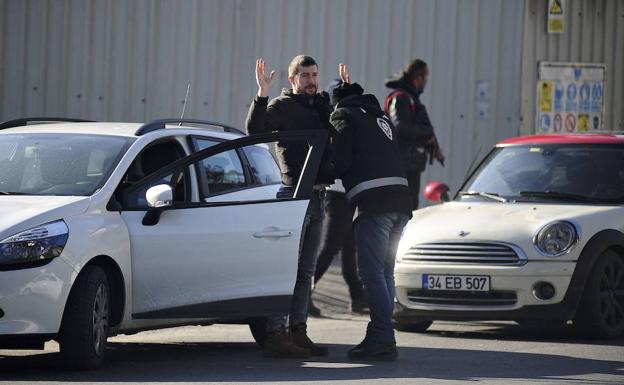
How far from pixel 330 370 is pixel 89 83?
26.8 feet

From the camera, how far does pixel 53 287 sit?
7656 millimetres

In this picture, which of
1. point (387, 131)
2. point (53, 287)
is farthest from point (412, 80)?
point (53, 287)

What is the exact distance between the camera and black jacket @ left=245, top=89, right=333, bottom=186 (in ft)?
29.4

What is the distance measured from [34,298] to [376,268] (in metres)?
2.27

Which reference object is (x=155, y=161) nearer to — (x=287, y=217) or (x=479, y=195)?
(x=287, y=217)

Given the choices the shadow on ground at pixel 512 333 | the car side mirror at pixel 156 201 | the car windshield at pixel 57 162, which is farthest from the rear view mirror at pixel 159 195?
the shadow on ground at pixel 512 333

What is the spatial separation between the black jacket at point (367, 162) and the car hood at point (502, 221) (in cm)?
133

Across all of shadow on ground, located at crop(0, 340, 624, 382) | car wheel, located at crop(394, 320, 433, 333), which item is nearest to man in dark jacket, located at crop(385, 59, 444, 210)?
car wheel, located at crop(394, 320, 433, 333)

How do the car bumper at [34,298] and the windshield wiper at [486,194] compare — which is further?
the windshield wiper at [486,194]

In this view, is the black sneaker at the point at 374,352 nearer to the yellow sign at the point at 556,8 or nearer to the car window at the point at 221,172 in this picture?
the car window at the point at 221,172

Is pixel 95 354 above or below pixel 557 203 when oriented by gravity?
below

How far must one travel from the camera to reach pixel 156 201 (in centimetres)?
829

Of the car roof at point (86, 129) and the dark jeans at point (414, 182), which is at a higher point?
the car roof at point (86, 129)

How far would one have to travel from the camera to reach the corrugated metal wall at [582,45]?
1645cm
